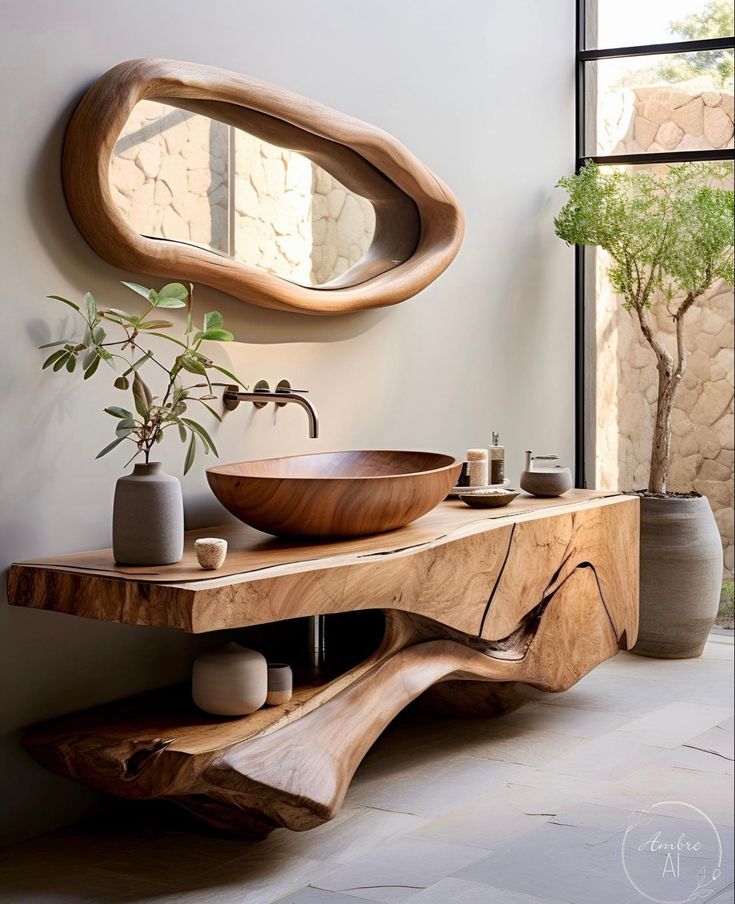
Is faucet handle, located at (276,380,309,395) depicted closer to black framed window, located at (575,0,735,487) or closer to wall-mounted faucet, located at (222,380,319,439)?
wall-mounted faucet, located at (222,380,319,439)

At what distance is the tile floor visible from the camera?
2.01 metres

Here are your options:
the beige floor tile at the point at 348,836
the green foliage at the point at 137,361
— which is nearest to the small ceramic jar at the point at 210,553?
the green foliage at the point at 137,361

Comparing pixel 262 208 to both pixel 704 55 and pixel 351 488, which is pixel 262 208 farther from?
pixel 704 55

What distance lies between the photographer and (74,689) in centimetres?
228

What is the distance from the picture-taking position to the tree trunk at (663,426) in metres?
4.04

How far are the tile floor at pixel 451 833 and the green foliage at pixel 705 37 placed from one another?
2.54m

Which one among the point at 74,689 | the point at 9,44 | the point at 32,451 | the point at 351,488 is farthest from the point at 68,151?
the point at 74,689

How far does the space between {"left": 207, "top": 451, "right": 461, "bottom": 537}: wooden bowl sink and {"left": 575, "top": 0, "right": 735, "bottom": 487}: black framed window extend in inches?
82.5

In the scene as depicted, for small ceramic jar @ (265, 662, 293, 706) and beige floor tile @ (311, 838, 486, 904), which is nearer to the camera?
beige floor tile @ (311, 838, 486, 904)

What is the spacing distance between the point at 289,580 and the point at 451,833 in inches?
27.3

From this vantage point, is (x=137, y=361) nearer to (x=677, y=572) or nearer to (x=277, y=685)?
(x=277, y=685)

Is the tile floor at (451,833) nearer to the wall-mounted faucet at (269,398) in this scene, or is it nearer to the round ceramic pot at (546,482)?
the round ceramic pot at (546,482)

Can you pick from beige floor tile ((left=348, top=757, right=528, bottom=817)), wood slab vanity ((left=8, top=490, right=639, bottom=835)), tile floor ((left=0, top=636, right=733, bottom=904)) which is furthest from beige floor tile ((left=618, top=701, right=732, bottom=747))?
beige floor tile ((left=348, top=757, right=528, bottom=817))

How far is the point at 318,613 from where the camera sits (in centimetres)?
212
